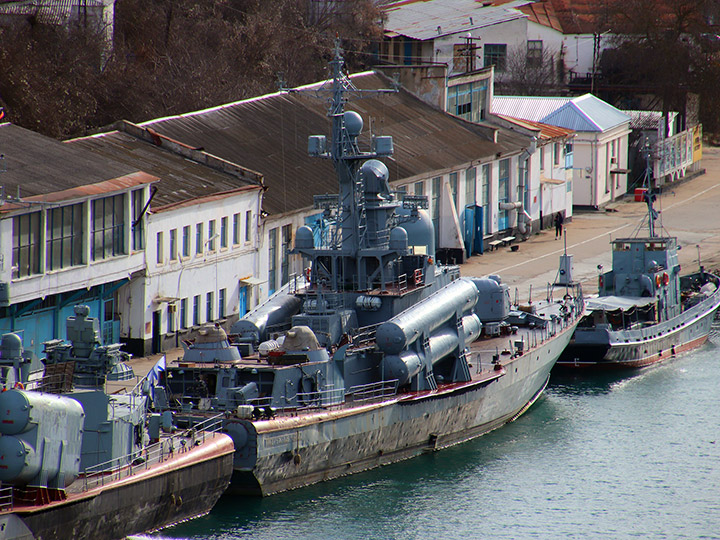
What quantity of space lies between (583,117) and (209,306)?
42408 millimetres

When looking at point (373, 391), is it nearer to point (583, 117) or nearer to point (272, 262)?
point (272, 262)

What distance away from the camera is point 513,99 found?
97312 millimetres

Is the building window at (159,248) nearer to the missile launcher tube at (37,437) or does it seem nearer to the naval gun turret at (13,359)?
the naval gun turret at (13,359)

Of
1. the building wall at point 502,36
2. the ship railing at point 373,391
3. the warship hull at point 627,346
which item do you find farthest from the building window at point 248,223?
the building wall at point 502,36

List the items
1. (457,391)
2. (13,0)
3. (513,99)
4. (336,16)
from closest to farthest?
(457,391)
(13,0)
(513,99)
(336,16)

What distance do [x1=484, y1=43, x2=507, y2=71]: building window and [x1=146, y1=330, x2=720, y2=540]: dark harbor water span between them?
64.9m

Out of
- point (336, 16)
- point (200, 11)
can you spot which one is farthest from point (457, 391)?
point (336, 16)

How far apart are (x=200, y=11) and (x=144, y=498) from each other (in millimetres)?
69768

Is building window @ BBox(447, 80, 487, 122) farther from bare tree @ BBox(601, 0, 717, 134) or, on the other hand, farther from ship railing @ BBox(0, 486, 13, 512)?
ship railing @ BBox(0, 486, 13, 512)

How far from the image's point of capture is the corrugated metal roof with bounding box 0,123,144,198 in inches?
1907

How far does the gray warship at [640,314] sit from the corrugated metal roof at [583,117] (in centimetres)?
2716

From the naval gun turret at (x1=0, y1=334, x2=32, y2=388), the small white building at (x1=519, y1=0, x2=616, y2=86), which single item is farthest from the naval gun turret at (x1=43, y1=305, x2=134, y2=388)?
the small white building at (x1=519, y1=0, x2=616, y2=86)

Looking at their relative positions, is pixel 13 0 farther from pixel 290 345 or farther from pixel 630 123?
pixel 290 345

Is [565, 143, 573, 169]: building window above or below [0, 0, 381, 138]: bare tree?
below
